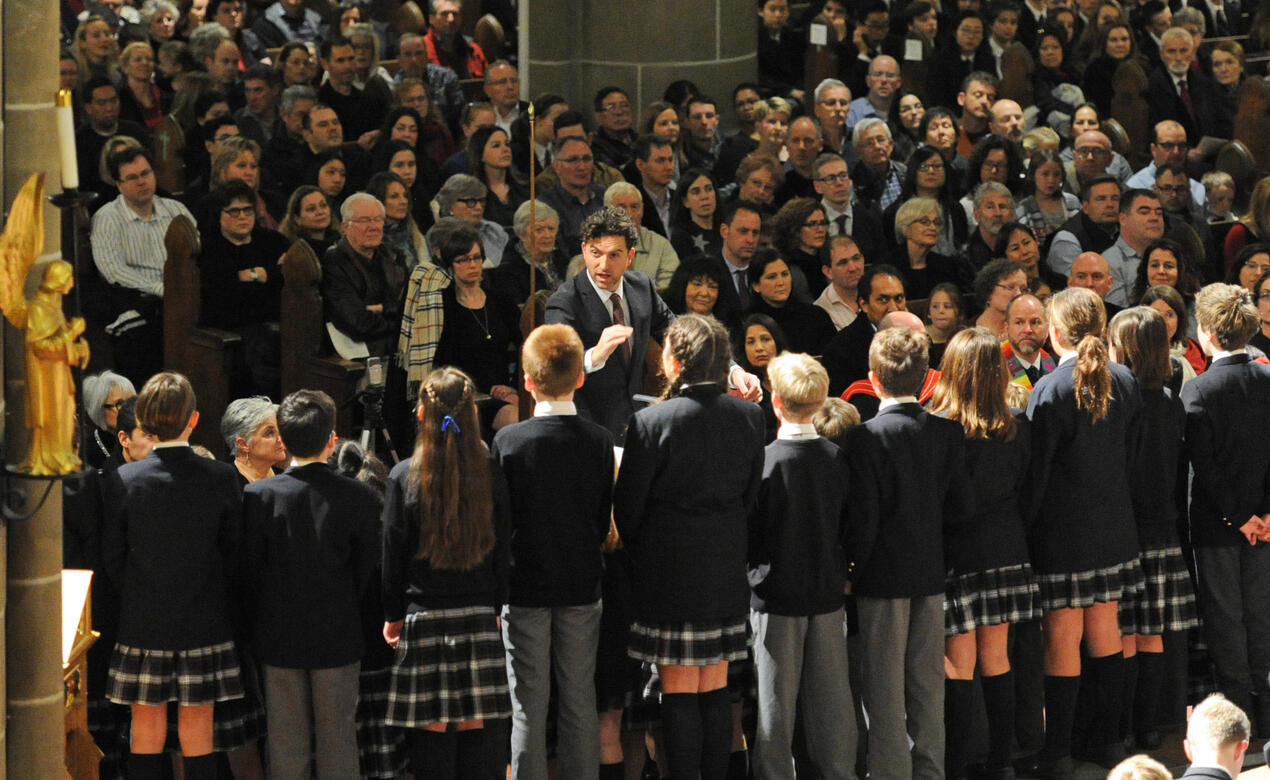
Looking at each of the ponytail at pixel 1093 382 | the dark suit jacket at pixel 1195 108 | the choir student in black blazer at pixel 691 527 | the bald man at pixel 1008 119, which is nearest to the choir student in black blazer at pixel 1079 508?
the ponytail at pixel 1093 382

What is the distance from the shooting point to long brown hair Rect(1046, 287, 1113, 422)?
19.6ft

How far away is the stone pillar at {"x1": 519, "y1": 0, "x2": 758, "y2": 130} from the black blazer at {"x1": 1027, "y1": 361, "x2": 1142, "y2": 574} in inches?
253

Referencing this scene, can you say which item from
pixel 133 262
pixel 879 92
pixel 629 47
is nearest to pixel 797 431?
pixel 133 262

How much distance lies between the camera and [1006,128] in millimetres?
11766

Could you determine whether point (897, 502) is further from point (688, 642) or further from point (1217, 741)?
point (1217, 741)

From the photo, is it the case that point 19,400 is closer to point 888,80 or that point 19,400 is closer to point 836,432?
point 836,432

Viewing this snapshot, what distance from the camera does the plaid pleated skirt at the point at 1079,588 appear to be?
6082mm

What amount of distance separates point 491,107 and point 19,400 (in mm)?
6924

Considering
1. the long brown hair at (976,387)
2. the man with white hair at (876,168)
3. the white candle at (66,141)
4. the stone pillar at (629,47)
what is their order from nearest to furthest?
the white candle at (66,141), the long brown hair at (976,387), the man with white hair at (876,168), the stone pillar at (629,47)

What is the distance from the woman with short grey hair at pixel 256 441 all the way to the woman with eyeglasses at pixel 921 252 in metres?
4.36

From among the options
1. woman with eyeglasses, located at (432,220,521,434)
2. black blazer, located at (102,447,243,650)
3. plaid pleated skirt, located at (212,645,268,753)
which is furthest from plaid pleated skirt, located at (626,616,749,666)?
woman with eyeglasses, located at (432,220,521,434)

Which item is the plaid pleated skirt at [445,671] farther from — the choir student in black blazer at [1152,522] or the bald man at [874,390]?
the choir student in black blazer at [1152,522]

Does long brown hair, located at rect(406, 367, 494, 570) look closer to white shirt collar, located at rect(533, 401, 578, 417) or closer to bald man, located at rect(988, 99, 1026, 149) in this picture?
white shirt collar, located at rect(533, 401, 578, 417)

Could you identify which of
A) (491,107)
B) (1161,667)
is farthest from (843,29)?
(1161,667)
